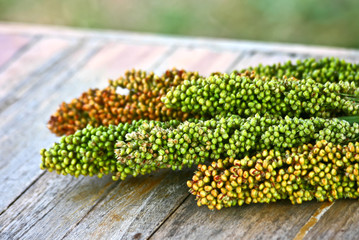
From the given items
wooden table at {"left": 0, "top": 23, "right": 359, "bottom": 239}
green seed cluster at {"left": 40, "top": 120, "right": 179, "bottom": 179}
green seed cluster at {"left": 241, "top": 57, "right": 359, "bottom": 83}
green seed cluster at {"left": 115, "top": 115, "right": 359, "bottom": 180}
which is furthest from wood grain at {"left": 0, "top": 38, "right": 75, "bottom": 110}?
green seed cluster at {"left": 241, "top": 57, "right": 359, "bottom": 83}

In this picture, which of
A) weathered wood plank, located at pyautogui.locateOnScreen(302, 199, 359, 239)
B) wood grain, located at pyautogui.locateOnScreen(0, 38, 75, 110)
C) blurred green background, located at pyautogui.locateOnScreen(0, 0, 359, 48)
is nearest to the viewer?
weathered wood plank, located at pyautogui.locateOnScreen(302, 199, 359, 239)

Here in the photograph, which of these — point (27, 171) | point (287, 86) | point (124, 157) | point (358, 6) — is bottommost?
point (358, 6)

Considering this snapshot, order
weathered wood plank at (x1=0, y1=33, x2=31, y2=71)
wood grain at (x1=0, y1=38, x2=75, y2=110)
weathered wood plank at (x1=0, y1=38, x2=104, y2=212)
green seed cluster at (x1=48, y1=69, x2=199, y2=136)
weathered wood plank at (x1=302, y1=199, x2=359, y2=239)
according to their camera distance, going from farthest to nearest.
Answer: weathered wood plank at (x1=0, y1=33, x2=31, y2=71) < wood grain at (x1=0, y1=38, x2=75, y2=110) < weathered wood plank at (x1=0, y1=38, x2=104, y2=212) < green seed cluster at (x1=48, y1=69, x2=199, y2=136) < weathered wood plank at (x1=302, y1=199, x2=359, y2=239)

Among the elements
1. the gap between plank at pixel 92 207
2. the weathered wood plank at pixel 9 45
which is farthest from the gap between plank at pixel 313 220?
the weathered wood plank at pixel 9 45

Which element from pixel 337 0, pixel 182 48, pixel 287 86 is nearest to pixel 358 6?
pixel 337 0

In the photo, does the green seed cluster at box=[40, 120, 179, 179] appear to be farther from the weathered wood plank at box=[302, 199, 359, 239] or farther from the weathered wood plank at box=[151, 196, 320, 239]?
the weathered wood plank at box=[302, 199, 359, 239]

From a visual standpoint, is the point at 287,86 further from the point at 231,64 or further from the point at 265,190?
the point at 231,64
